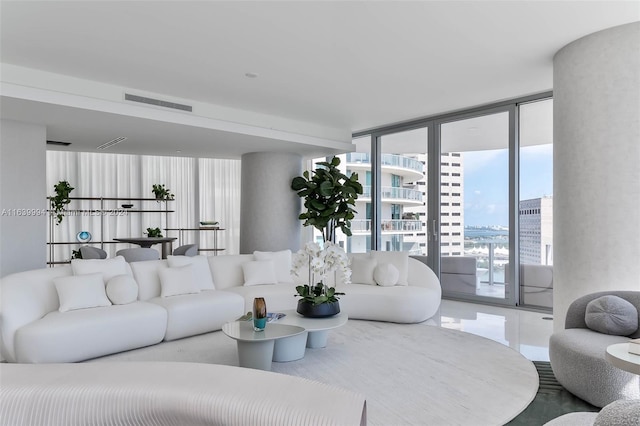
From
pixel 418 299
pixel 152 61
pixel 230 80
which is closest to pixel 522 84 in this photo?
pixel 418 299

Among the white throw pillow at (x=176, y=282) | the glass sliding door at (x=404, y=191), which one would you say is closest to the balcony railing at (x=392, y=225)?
the glass sliding door at (x=404, y=191)

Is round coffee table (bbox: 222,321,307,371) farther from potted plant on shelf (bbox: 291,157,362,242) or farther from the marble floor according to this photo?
potted plant on shelf (bbox: 291,157,362,242)

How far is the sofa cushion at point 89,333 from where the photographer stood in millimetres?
3455

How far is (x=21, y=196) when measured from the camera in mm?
5883

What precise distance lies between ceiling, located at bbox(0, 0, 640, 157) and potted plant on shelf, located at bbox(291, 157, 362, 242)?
1607 mm

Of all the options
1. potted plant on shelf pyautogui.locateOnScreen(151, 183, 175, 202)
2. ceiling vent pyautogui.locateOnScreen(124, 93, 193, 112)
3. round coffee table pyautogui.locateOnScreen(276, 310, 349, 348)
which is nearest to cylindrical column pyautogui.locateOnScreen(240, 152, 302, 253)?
potted plant on shelf pyautogui.locateOnScreen(151, 183, 175, 202)

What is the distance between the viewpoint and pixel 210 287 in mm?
5219

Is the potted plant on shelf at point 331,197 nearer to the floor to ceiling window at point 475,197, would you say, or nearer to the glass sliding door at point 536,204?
the floor to ceiling window at point 475,197

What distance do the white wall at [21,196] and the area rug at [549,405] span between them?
20.0 ft

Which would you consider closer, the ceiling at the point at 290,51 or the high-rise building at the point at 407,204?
the ceiling at the point at 290,51

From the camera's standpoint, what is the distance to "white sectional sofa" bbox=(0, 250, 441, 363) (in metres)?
3.58

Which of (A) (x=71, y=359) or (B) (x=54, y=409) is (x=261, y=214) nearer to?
(A) (x=71, y=359)

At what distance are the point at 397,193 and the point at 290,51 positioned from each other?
411 cm

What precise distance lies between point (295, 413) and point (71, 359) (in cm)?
366
